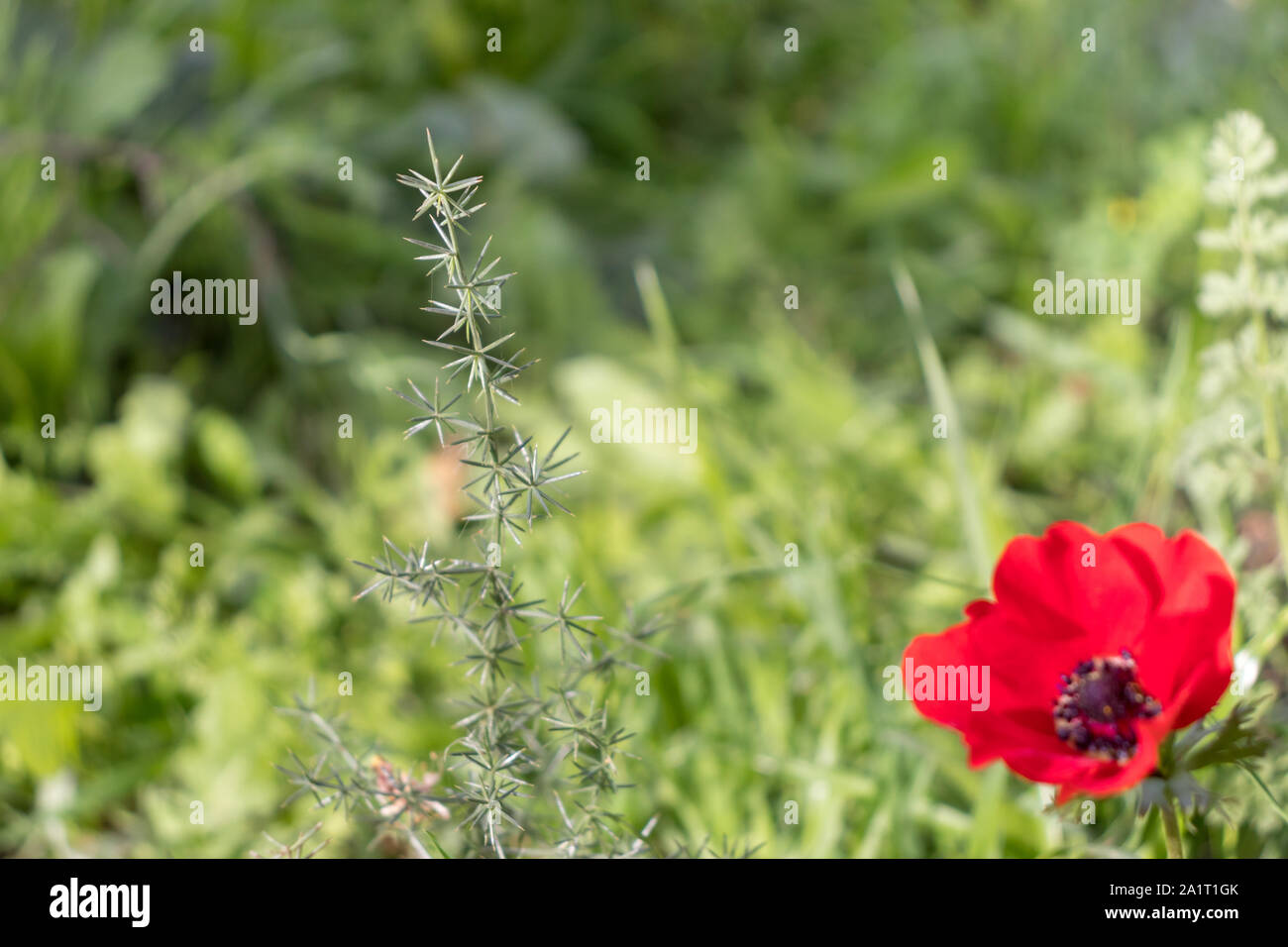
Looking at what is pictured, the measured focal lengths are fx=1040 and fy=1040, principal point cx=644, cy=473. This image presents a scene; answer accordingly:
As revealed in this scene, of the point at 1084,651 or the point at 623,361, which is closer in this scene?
the point at 1084,651

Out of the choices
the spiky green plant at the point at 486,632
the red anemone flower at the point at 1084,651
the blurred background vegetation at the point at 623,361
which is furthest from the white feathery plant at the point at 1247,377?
the spiky green plant at the point at 486,632

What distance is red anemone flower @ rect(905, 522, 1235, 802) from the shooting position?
2.63ft

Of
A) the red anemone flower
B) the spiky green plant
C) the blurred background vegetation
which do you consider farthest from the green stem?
the spiky green plant

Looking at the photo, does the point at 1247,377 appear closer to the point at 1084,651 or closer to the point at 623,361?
the point at 1084,651

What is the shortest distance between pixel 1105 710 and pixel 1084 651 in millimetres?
80

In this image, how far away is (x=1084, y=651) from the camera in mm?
912

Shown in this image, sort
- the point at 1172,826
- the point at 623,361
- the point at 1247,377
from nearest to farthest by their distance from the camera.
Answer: the point at 1172,826
the point at 1247,377
the point at 623,361

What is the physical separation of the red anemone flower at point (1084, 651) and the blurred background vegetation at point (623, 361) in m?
0.27

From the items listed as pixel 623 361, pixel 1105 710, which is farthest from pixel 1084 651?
pixel 623 361

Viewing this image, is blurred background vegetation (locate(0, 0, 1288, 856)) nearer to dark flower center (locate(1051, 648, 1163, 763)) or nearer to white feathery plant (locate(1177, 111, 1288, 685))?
white feathery plant (locate(1177, 111, 1288, 685))

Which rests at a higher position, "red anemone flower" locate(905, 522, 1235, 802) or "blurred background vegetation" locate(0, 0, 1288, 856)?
"blurred background vegetation" locate(0, 0, 1288, 856)

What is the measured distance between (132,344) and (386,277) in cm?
58

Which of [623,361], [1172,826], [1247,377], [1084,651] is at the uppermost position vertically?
[623,361]
